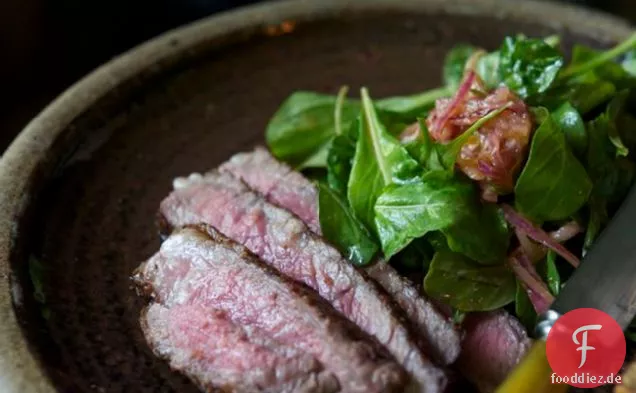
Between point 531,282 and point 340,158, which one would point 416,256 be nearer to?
point 531,282

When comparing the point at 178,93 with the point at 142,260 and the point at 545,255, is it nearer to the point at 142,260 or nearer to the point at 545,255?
the point at 142,260

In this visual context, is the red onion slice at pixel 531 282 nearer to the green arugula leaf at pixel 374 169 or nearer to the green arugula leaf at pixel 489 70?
the green arugula leaf at pixel 374 169

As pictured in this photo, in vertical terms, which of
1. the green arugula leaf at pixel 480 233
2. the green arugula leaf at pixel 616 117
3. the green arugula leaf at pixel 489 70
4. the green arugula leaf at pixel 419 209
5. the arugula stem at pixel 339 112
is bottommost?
the green arugula leaf at pixel 616 117

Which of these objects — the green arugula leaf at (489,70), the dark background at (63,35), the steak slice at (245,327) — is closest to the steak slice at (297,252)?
the steak slice at (245,327)

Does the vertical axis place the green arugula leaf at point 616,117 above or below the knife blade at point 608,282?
above

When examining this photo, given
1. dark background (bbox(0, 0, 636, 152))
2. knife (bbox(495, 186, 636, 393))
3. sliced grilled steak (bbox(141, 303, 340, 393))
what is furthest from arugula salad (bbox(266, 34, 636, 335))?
dark background (bbox(0, 0, 636, 152))

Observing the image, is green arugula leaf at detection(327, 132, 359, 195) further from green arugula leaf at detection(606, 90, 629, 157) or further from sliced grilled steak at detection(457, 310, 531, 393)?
green arugula leaf at detection(606, 90, 629, 157)

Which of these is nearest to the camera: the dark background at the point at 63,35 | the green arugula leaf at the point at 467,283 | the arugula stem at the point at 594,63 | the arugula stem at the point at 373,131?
the green arugula leaf at the point at 467,283
